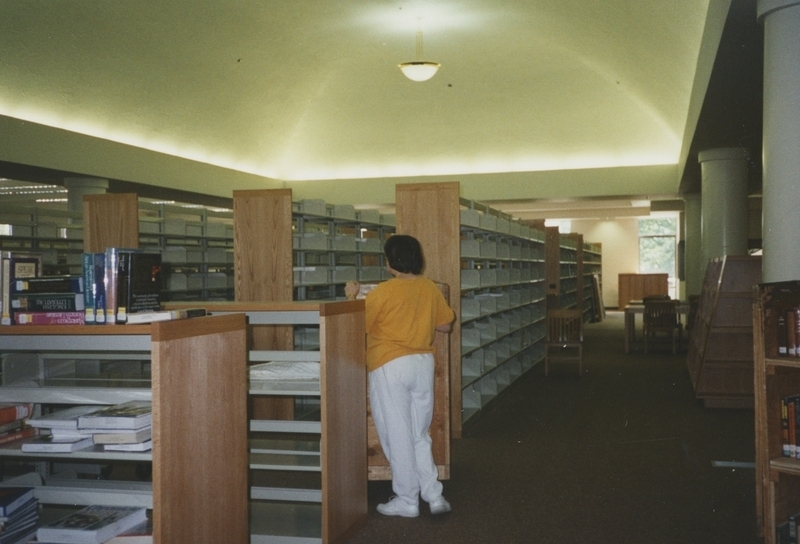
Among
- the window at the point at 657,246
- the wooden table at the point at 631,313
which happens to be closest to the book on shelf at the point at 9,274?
the wooden table at the point at 631,313

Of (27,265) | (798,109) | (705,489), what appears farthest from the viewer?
(705,489)

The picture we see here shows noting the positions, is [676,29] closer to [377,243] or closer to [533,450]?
[377,243]

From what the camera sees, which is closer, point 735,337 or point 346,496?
point 346,496

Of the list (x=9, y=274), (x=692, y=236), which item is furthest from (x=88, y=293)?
(x=692, y=236)

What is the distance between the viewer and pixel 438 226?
6.27 m

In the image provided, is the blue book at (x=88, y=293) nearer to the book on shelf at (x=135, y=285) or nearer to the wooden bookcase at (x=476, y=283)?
the book on shelf at (x=135, y=285)

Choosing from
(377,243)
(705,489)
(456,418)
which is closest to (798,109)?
(705,489)

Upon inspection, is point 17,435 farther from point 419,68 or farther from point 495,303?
point 419,68

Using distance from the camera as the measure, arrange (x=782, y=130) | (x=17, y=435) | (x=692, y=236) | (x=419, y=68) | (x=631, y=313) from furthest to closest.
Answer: (x=692, y=236) < (x=631, y=313) < (x=419, y=68) < (x=782, y=130) < (x=17, y=435)

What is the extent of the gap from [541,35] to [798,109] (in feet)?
24.9

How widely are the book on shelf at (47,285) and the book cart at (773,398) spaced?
308cm

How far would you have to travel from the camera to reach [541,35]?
1148 centimetres

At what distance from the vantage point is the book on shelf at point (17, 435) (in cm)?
298

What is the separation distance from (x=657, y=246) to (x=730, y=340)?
18906 mm
